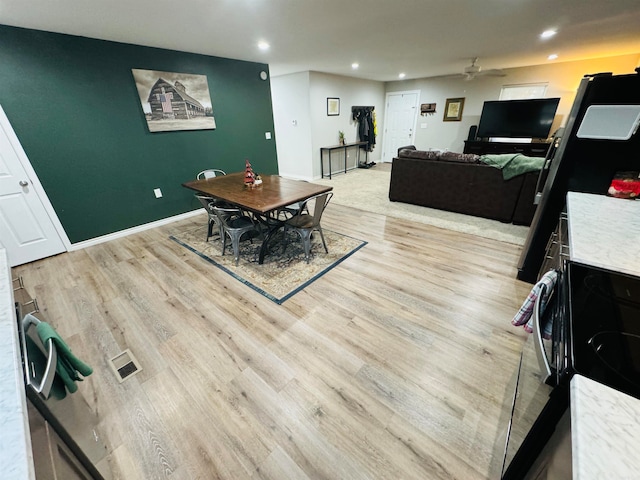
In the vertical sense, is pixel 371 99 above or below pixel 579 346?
above

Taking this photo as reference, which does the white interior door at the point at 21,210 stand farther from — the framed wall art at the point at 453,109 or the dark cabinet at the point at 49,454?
the framed wall art at the point at 453,109

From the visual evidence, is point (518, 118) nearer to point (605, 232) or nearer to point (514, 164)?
point (514, 164)

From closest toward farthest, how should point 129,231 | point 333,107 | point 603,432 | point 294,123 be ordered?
point 603,432 < point 129,231 < point 294,123 < point 333,107

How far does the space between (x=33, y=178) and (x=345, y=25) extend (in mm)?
3808

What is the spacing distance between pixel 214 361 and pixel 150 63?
385cm

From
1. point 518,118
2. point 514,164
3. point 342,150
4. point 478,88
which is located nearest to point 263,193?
point 514,164

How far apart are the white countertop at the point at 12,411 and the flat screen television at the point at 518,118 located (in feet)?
25.2

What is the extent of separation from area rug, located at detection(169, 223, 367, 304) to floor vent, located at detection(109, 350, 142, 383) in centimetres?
99

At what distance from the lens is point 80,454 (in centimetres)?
84

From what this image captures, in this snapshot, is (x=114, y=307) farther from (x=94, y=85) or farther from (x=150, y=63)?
(x=150, y=63)

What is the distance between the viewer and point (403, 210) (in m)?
4.05

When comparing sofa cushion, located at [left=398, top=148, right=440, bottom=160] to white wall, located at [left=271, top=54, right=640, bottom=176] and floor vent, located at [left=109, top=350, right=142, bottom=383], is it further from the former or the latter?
floor vent, located at [left=109, top=350, right=142, bottom=383]

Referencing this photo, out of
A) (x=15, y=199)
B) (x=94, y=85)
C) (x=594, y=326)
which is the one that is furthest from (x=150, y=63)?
(x=594, y=326)

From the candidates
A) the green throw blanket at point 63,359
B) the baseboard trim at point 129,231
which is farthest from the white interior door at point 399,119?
the green throw blanket at point 63,359
